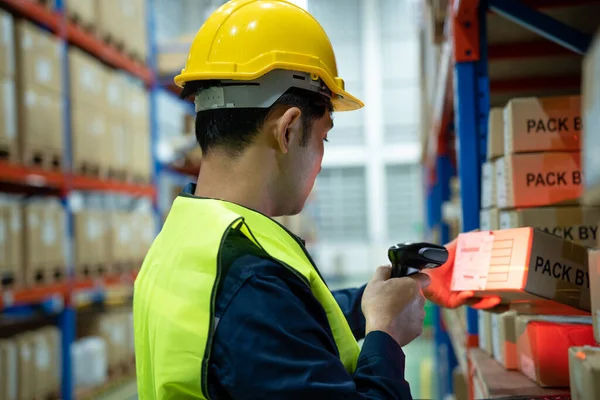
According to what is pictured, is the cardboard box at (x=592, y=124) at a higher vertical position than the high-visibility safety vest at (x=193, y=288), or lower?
higher

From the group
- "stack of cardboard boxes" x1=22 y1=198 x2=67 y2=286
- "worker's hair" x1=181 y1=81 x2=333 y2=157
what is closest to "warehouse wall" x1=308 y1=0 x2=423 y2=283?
"stack of cardboard boxes" x1=22 y1=198 x2=67 y2=286

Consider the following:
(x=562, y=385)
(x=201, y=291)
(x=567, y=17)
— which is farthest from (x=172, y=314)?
(x=567, y=17)

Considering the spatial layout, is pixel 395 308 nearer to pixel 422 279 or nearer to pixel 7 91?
pixel 422 279

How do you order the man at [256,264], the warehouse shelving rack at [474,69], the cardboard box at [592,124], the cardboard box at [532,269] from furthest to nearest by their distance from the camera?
1. the warehouse shelving rack at [474,69]
2. the cardboard box at [532,269]
3. the man at [256,264]
4. the cardboard box at [592,124]

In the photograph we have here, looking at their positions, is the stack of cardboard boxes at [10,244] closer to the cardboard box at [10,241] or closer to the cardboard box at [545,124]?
the cardboard box at [10,241]

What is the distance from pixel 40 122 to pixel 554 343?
4514 millimetres

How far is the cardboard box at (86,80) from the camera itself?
5543mm

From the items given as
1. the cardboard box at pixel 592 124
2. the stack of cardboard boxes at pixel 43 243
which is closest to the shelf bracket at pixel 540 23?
the cardboard box at pixel 592 124

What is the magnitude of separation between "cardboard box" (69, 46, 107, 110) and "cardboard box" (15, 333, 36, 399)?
2218 mm

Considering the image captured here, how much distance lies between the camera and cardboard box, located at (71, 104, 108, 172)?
5590 millimetres

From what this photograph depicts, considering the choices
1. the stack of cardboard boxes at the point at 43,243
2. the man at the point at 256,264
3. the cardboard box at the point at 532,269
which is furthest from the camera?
the stack of cardboard boxes at the point at 43,243

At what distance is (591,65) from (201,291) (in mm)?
843

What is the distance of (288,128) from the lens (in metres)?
1.46

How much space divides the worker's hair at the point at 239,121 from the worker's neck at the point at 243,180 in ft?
0.10
